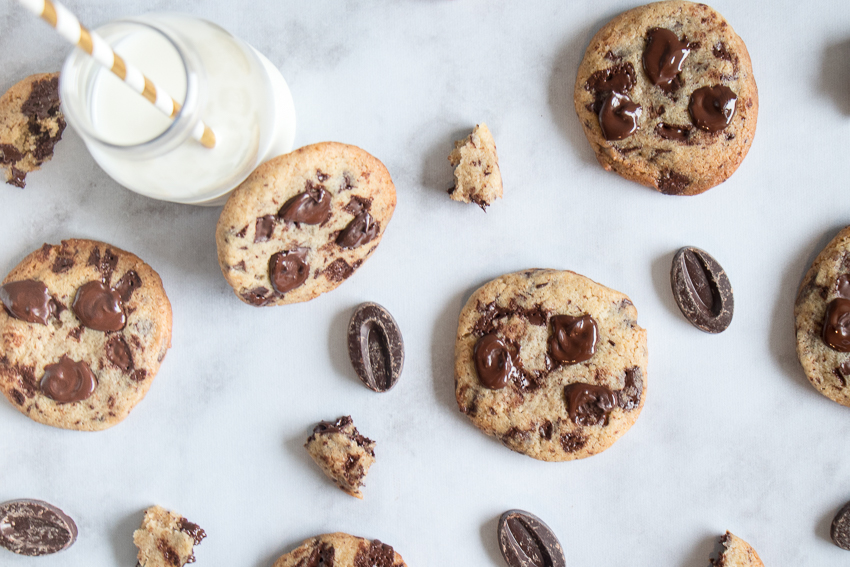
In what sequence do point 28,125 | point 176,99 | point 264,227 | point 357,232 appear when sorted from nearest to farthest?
point 176,99 → point 264,227 → point 357,232 → point 28,125

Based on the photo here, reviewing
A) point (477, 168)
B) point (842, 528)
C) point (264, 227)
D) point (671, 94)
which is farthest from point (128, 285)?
point (842, 528)

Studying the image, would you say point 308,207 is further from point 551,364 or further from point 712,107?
point 712,107

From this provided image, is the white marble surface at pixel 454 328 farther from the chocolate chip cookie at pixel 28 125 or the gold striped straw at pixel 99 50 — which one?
the gold striped straw at pixel 99 50

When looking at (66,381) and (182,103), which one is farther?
(66,381)

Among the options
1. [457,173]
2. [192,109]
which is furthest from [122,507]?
[457,173]

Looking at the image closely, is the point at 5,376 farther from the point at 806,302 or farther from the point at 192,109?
the point at 806,302

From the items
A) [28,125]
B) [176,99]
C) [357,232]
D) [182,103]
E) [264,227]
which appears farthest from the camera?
[28,125]

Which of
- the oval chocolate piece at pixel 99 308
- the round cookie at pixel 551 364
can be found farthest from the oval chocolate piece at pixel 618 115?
the oval chocolate piece at pixel 99 308
